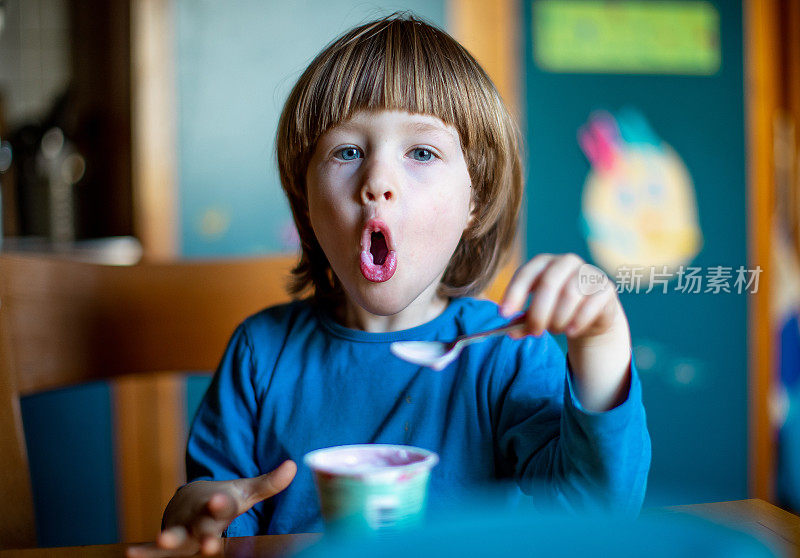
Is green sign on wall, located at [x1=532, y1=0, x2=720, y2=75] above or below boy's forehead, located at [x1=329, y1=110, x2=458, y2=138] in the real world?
above

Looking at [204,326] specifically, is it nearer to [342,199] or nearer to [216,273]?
[216,273]

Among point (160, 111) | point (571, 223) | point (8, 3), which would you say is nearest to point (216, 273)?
point (160, 111)

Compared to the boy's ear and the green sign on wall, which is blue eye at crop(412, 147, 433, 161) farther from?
the green sign on wall

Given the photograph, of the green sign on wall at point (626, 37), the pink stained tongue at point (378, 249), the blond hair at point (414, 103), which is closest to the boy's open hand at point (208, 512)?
the pink stained tongue at point (378, 249)

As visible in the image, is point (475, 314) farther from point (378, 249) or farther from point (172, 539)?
point (172, 539)

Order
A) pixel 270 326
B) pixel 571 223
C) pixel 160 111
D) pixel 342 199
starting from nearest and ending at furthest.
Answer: pixel 342 199 → pixel 270 326 → pixel 160 111 → pixel 571 223

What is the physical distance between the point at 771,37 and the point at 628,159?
0.58 m

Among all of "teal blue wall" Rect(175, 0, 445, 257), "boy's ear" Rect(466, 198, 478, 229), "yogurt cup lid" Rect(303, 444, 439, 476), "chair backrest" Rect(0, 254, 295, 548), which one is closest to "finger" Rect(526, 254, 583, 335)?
"yogurt cup lid" Rect(303, 444, 439, 476)

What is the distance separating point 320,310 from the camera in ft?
2.92

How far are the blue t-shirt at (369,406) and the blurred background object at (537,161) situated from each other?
1.17 metres

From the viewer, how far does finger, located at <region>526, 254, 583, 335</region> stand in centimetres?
51

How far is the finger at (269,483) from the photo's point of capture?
1.68 feet

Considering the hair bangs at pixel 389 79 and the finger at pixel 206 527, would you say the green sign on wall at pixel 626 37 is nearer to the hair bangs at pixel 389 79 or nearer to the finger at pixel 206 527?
the hair bangs at pixel 389 79

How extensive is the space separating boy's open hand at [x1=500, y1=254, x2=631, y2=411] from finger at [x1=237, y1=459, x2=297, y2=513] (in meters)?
0.18
